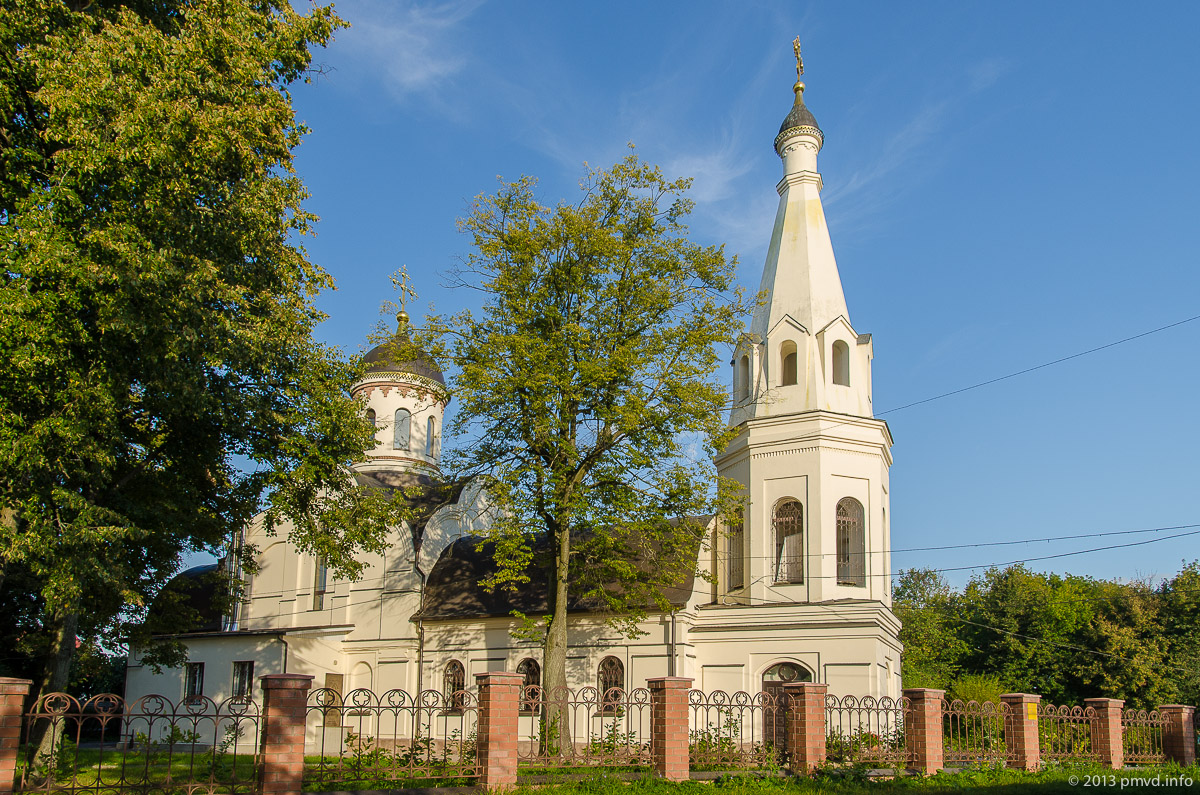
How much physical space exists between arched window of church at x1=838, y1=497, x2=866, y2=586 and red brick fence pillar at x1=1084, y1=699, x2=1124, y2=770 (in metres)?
5.31

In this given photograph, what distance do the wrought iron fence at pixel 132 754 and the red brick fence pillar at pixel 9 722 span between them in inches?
7.2

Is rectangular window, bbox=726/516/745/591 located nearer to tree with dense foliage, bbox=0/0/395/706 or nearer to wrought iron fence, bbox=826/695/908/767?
wrought iron fence, bbox=826/695/908/767

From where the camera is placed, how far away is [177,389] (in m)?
14.1

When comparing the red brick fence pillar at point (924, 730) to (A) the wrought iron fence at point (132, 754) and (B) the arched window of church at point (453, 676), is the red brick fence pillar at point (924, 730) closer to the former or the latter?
(A) the wrought iron fence at point (132, 754)

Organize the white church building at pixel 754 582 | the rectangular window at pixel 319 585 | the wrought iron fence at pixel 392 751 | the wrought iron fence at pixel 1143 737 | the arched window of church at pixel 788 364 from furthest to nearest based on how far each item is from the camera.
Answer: the rectangular window at pixel 319 585 < the arched window of church at pixel 788 364 < the white church building at pixel 754 582 < the wrought iron fence at pixel 1143 737 < the wrought iron fence at pixel 392 751

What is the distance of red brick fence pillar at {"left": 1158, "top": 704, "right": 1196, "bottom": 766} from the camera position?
18.8 metres

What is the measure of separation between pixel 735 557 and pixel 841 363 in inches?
212

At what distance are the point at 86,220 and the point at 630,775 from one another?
35.6 ft

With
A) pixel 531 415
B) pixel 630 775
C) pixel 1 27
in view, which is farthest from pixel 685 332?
pixel 1 27

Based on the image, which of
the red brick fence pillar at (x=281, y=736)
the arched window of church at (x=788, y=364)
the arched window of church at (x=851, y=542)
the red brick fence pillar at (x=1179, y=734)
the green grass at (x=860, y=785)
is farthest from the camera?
the arched window of church at (x=788, y=364)

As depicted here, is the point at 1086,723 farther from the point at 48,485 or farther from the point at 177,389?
the point at 48,485

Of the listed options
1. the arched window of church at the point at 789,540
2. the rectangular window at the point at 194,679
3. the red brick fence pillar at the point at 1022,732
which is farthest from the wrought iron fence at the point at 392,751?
the red brick fence pillar at the point at 1022,732

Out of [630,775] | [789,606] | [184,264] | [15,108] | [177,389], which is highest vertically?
[15,108]

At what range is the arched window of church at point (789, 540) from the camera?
72.8ft
